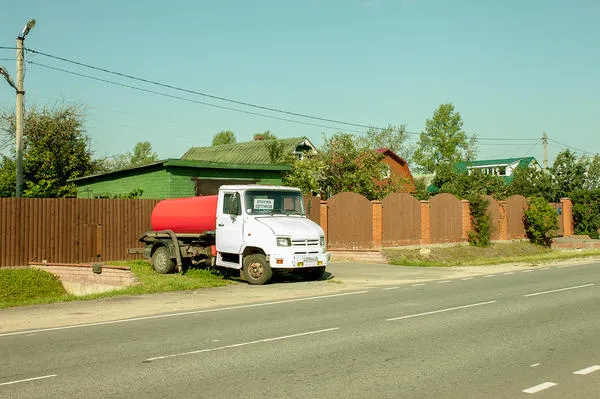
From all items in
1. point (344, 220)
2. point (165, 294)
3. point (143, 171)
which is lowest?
point (165, 294)

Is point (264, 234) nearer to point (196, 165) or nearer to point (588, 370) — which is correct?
point (588, 370)

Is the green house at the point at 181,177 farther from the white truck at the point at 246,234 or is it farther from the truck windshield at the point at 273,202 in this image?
the truck windshield at the point at 273,202

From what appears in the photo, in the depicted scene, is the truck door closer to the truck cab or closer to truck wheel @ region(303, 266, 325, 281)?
the truck cab

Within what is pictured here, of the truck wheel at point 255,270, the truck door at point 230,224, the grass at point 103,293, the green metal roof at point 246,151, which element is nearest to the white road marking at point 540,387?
the truck wheel at point 255,270

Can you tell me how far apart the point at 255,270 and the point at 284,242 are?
4.13 ft

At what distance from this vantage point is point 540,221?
115ft

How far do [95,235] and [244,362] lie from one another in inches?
654

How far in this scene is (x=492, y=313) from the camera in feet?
38.5

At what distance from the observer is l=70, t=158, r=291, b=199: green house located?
27.7 m

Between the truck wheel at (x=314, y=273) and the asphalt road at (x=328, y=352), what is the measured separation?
453 centimetres

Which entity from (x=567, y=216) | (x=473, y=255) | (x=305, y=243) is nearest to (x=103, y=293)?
(x=305, y=243)

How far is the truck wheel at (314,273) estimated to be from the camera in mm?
18703

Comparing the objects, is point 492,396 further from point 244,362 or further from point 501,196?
point 501,196

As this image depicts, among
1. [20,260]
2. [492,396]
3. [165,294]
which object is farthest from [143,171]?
[492,396]
